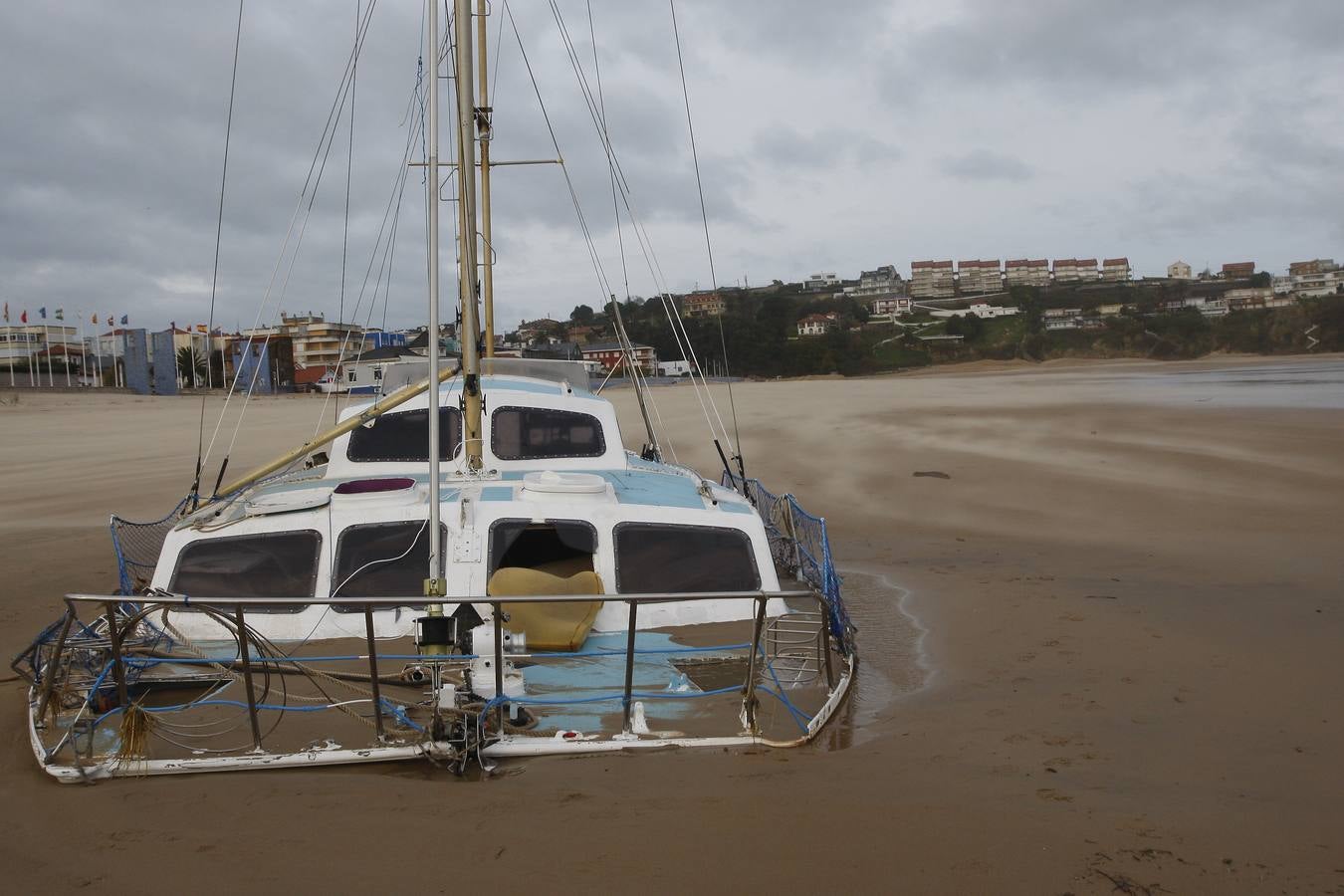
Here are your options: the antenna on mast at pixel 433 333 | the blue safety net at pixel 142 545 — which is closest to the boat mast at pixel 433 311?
the antenna on mast at pixel 433 333

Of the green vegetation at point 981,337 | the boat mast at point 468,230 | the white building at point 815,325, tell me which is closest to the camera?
the boat mast at point 468,230

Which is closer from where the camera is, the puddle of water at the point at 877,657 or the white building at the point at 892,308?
the puddle of water at the point at 877,657

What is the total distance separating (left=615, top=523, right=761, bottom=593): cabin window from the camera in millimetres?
6789

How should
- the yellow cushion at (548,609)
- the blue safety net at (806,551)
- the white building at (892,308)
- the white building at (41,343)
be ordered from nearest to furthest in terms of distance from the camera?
1. the yellow cushion at (548,609)
2. the blue safety net at (806,551)
3. the white building at (41,343)
4. the white building at (892,308)

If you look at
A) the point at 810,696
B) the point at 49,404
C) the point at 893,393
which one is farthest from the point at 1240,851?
the point at 49,404

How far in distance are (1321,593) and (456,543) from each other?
761cm

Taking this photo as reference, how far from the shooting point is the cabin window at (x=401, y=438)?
8.70 m

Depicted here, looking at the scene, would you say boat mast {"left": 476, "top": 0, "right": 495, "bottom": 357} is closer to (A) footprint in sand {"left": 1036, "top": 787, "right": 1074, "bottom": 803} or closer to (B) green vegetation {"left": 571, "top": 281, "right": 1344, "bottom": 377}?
(A) footprint in sand {"left": 1036, "top": 787, "right": 1074, "bottom": 803}

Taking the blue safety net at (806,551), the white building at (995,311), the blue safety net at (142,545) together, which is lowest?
the blue safety net at (142,545)

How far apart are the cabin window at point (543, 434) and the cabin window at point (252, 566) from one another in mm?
2393

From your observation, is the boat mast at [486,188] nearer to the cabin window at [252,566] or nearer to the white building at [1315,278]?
the cabin window at [252,566]

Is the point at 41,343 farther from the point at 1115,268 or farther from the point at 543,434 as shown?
the point at 1115,268

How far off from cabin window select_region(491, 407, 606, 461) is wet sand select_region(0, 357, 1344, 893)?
110 inches

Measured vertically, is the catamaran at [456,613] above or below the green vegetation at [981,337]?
below
